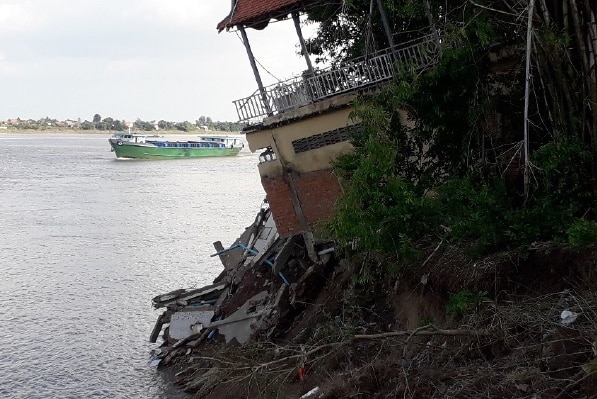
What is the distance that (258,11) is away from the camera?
49.2ft

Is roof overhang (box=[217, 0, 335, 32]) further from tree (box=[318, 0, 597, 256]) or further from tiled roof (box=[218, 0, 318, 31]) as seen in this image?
tree (box=[318, 0, 597, 256])

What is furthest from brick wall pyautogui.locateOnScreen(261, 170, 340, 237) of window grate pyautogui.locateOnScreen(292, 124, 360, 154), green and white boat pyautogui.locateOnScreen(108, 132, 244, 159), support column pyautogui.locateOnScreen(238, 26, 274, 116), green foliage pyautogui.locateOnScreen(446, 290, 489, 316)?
green and white boat pyautogui.locateOnScreen(108, 132, 244, 159)

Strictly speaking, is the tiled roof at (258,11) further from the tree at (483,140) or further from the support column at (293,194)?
the tree at (483,140)

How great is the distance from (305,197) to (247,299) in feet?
8.58

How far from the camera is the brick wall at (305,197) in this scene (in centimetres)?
1526

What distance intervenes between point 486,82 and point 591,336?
16.2 ft

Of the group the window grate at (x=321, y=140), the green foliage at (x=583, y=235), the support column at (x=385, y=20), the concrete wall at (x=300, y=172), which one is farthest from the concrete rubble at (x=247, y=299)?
the green foliage at (x=583, y=235)

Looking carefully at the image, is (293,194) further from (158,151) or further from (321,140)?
(158,151)

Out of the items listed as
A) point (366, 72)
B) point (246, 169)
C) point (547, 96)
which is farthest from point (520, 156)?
point (246, 169)

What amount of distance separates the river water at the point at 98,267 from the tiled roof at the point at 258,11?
795 cm

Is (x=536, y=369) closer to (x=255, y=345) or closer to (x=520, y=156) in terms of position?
(x=520, y=156)

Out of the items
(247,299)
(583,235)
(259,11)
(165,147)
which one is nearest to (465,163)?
(583,235)

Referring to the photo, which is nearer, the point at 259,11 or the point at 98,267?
the point at 259,11

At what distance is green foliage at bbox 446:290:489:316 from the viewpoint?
8594mm
